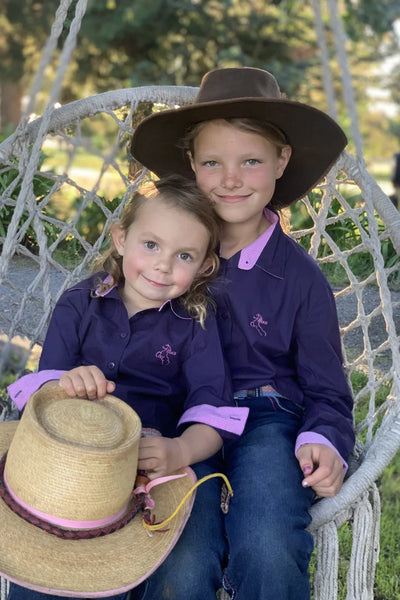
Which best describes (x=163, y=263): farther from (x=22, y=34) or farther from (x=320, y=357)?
(x=22, y=34)

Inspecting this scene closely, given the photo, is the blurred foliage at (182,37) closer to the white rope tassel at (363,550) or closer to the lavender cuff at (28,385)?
the lavender cuff at (28,385)

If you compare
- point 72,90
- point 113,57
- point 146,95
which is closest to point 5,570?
point 146,95

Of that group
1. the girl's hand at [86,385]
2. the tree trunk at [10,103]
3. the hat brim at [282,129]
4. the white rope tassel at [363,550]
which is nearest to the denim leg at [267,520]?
the white rope tassel at [363,550]

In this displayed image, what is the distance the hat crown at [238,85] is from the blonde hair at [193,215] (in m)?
0.22

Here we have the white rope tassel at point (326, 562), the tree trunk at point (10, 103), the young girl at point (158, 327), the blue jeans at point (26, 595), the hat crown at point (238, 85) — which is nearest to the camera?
the blue jeans at point (26, 595)

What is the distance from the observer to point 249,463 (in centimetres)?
155

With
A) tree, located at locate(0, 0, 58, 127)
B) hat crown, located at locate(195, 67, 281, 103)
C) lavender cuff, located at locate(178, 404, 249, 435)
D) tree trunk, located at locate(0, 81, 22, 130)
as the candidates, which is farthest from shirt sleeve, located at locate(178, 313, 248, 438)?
tree trunk, located at locate(0, 81, 22, 130)

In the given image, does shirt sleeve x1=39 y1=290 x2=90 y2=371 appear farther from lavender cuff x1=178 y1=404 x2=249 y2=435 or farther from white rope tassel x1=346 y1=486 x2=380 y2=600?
white rope tassel x1=346 y1=486 x2=380 y2=600

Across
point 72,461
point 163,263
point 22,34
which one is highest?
point 163,263

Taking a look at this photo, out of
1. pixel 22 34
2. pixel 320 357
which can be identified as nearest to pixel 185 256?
pixel 320 357

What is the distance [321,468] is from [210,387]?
0.97ft

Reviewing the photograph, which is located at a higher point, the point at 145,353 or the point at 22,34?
the point at 145,353

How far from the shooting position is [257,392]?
172 centimetres

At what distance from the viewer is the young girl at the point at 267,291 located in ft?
5.15
